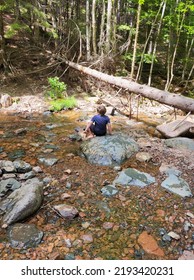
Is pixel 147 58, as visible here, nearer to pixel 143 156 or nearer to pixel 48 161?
pixel 143 156

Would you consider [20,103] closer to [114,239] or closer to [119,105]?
[119,105]

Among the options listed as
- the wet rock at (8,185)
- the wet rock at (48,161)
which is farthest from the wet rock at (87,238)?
the wet rock at (48,161)

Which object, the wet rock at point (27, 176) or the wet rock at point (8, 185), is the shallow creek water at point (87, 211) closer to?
the wet rock at point (27, 176)

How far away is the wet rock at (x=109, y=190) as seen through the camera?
4.56 m

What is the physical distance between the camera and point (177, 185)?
16.0 ft

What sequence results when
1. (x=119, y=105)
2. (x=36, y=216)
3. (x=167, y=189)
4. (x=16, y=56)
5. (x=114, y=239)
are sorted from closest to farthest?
(x=114, y=239) < (x=36, y=216) < (x=167, y=189) < (x=119, y=105) < (x=16, y=56)

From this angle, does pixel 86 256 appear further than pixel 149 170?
No

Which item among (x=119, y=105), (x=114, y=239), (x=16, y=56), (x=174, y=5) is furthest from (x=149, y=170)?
(x=174, y=5)

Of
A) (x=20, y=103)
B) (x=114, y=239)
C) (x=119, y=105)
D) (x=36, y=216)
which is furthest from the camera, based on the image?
(x=119, y=105)

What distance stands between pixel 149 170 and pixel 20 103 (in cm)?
672

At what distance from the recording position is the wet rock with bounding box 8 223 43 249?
3342mm

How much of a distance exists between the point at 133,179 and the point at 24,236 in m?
2.39

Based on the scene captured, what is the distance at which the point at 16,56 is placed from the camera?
12.5 metres

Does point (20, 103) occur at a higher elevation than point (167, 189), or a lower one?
lower
